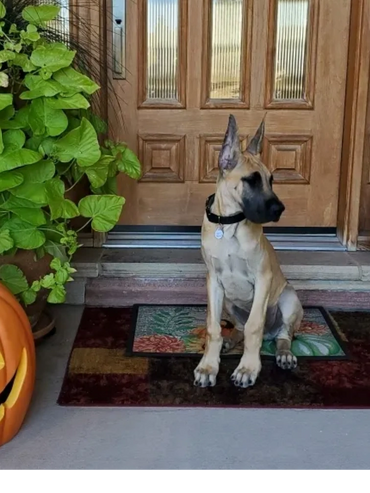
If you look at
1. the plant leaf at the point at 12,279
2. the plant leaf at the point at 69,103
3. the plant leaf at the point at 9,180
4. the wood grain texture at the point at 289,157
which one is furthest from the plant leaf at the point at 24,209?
the wood grain texture at the point at 289,157

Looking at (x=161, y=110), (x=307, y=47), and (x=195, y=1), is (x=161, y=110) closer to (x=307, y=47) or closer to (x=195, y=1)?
(x=195, y=1)

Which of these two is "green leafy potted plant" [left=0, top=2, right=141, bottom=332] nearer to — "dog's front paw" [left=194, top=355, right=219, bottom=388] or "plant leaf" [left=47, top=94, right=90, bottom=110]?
"plant leaf" [left=47, top=94, right=90, bottom=110]

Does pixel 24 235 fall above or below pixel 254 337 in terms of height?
above

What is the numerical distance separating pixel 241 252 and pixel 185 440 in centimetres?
73

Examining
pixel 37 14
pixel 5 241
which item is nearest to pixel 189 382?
pixel 5 241

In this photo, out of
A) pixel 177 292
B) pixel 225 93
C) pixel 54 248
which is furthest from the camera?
pixel 225 93

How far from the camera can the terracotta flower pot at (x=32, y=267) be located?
2.70 m

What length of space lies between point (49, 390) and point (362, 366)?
126 centimetres

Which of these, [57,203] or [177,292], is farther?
[177,292]

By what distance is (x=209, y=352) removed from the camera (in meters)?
2.60

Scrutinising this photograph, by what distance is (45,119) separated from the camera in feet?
7.96

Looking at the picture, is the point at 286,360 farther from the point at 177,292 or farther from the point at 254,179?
the point at 177,292

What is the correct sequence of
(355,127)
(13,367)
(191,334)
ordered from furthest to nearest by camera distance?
(355,127) < (191,334) < (13,367)

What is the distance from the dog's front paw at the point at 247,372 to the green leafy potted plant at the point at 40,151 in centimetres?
73
